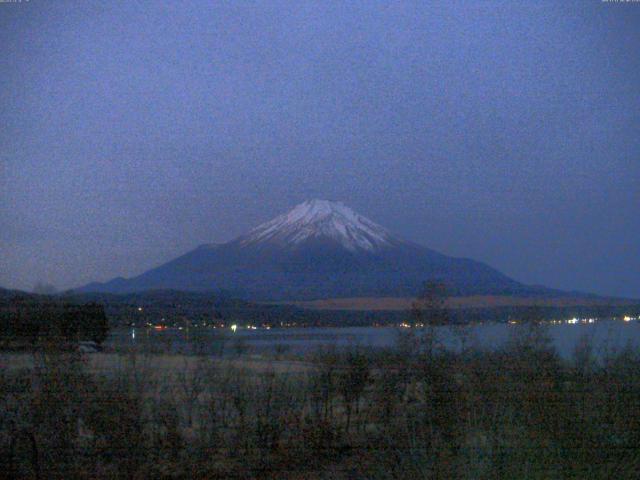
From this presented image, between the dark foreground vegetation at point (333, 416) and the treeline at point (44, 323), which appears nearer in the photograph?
the dark foreground vegetation at point (333, 416)

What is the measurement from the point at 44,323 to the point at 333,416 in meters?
4.39

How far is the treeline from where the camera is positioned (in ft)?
38.1

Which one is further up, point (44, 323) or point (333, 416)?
point (44, 323)

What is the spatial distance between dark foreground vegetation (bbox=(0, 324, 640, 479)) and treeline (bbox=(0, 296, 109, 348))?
17.9 inches

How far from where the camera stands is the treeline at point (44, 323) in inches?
457

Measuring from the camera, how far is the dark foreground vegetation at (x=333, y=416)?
775 cm

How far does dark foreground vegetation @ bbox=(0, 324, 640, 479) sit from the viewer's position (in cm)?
775

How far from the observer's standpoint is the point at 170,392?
36.1 ft

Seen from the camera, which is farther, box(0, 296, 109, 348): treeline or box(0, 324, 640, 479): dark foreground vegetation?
box(0, 296, 109, 348): treeline

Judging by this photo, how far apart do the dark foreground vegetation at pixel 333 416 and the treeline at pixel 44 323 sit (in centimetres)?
45

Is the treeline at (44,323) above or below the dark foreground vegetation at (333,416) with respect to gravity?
above

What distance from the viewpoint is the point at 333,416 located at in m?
12.7

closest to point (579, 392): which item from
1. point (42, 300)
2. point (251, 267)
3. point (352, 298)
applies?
point (42, 300)

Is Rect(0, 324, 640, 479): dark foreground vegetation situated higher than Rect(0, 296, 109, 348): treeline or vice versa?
Rect(0, 296, 109, 348): treeline
